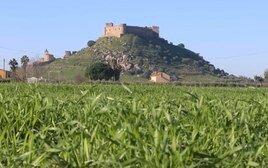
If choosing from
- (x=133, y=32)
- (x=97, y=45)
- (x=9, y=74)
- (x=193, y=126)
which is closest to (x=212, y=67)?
→ (x=133, y=32)

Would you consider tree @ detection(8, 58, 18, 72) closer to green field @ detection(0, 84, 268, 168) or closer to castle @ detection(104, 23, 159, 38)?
castle @ detection(104, 23, 159, 38)

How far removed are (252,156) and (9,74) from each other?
10930 centimetres

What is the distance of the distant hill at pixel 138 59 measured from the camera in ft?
475

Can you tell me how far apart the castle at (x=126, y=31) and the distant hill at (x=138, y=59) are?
6.56ft

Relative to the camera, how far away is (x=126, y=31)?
6629 inches

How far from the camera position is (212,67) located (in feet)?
585

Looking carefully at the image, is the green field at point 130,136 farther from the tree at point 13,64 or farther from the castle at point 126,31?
the castle at point 126,31

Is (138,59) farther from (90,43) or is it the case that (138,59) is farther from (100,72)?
(100,72)

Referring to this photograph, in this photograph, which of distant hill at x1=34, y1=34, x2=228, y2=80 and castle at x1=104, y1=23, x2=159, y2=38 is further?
castle at x1=104, y1=23, x2=159, y2=38

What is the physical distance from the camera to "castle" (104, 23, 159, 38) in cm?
16838

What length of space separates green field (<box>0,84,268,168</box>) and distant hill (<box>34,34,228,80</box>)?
131m

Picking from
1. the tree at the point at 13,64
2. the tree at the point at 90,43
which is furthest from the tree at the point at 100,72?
the tree at the point at 90,43

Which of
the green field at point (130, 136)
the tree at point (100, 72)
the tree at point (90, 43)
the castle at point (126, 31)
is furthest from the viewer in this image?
the tree at point (90, 43)

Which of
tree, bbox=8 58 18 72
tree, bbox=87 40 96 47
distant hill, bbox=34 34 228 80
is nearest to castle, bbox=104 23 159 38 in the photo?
distant hill, bbox=34 34 228 80
